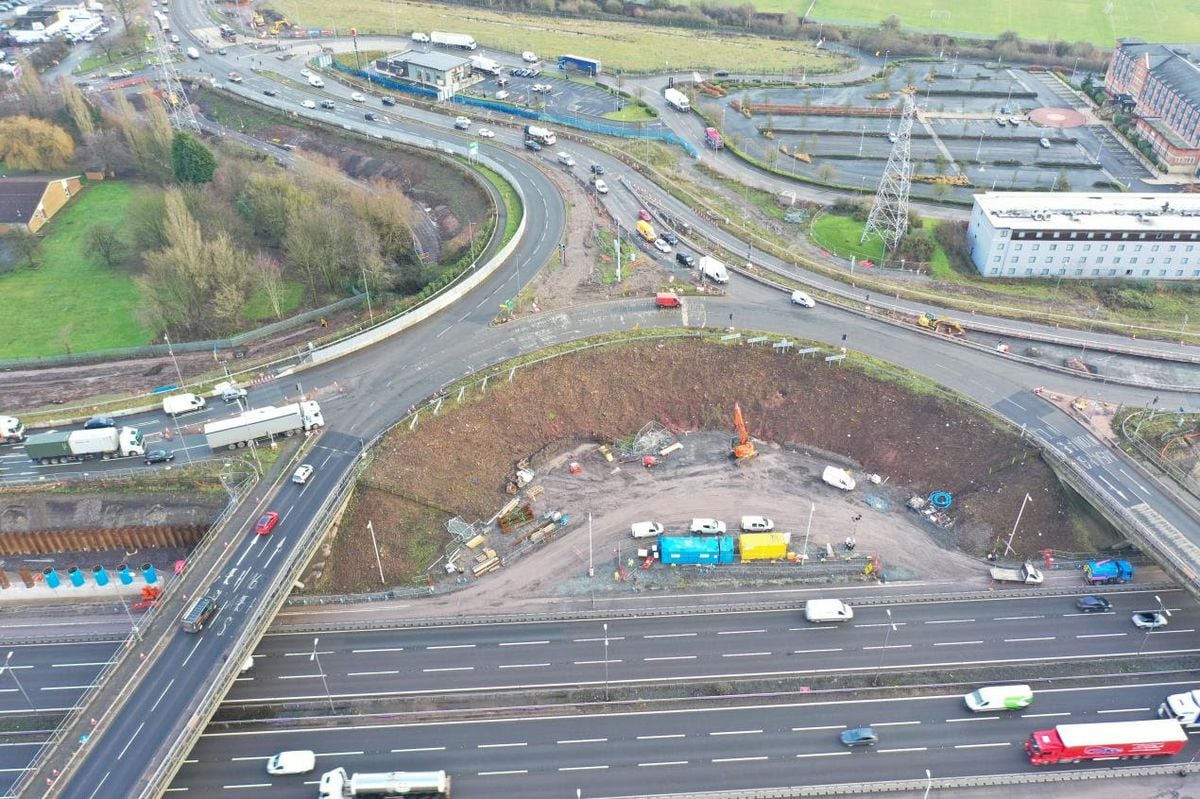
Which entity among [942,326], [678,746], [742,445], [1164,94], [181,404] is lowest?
[678,746]

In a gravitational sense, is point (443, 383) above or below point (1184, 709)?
above

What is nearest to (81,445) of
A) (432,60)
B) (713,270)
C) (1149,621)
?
(713,270)

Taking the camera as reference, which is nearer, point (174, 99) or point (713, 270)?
point (713, 270)

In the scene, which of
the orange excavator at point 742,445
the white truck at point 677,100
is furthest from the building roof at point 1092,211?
the white truck at point 677,100

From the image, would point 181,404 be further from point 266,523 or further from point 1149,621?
point 1149,621

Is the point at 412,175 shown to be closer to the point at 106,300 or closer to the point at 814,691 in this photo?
the point at 106,300

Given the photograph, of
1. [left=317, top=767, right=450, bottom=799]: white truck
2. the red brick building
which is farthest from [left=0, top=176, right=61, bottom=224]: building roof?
the red brick building

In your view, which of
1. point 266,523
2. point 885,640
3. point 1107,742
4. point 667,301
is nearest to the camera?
point 1107,742
